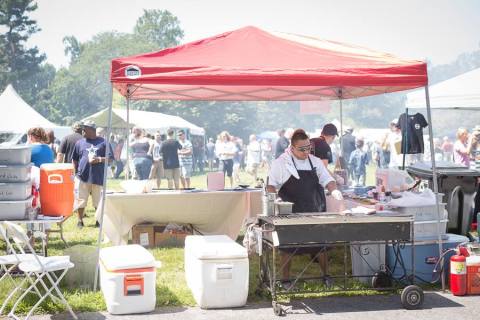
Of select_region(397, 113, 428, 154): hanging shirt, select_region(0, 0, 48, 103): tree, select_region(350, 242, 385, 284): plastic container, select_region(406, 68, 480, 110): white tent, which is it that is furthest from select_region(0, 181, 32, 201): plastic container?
select_region(0, 0, 48, 103): tree

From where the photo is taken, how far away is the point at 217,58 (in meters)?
6.35

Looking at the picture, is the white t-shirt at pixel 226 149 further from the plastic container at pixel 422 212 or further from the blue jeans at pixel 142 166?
the plastic container at pixel 422 212

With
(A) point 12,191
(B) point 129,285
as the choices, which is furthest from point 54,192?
(B) point 129,285

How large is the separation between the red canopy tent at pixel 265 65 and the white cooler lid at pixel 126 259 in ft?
5.16

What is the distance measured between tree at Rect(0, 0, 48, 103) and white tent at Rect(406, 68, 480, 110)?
65.5 m

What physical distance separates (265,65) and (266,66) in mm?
32

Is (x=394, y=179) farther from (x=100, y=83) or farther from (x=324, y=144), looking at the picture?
(x=100, y=83)

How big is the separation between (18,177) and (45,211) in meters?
0.49

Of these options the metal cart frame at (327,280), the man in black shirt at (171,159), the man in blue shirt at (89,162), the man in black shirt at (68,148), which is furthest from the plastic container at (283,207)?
the man in black shirt at (171,159)

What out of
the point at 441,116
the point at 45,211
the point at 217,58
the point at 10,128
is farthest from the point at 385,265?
the point at 441,116

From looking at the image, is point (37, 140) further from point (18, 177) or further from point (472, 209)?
point (472, 209)

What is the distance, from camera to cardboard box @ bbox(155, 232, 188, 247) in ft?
28.2

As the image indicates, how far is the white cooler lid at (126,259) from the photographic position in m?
5.49

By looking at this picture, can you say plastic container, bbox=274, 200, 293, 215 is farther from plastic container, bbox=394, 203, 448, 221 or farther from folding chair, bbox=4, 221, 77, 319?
folding chair, bbox=4, 221, 77, 319
